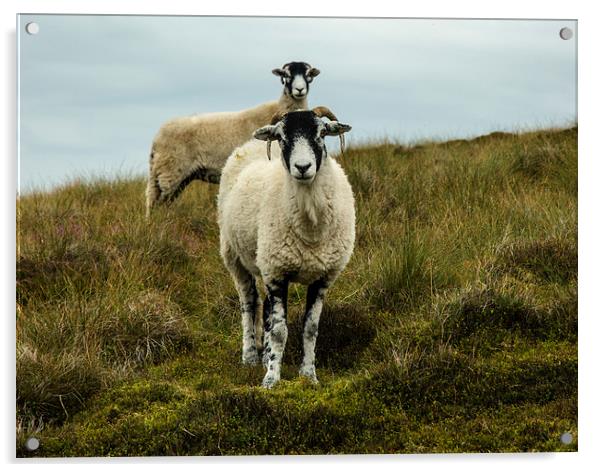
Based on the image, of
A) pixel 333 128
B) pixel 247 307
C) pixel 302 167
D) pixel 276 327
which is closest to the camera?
pixel 302 167

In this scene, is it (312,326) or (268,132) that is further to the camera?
(312,326)

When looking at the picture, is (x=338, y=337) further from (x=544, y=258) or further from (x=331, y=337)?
(x=544, y=258)

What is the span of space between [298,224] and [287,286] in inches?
17.6

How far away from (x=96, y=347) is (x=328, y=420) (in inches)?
67.1

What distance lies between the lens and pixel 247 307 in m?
6.74

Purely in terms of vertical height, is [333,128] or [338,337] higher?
[333,128]

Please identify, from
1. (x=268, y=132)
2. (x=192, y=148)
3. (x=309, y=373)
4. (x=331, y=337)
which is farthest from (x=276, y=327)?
(x=192, y=148)

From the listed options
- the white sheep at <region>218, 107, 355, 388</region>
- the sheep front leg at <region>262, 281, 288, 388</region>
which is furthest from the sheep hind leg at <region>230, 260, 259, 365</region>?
the sheep front leg at <region>262, 281, 288, 388</region>

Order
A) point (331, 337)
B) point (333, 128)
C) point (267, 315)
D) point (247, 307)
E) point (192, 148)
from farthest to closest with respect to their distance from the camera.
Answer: point (192, 148) → point (247, 307) → point (331, 337) → point (267, 315) → point (333, 128)

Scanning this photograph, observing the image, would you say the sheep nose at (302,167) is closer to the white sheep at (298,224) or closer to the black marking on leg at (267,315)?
the white sheep at (298,224)

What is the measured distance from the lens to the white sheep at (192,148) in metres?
9.98

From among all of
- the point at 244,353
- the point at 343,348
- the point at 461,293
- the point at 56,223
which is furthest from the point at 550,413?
the point at 56,223

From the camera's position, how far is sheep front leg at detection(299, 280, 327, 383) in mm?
5996

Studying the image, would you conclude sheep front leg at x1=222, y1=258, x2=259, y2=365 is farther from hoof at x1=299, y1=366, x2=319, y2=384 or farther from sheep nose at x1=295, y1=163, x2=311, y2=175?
sheep nose at x1=295, y1=163, x2=311, y2=175
